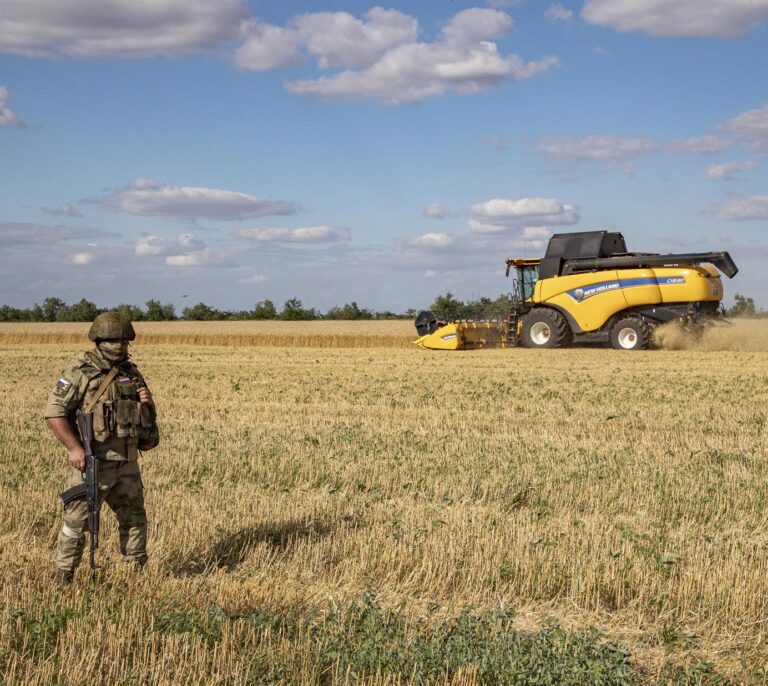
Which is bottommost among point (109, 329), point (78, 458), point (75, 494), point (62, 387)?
point (75, 494)

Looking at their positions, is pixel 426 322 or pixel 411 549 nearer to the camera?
pixel 411 549

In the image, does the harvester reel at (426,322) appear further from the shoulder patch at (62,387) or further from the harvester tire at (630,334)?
the shoulder patch at (62,387)

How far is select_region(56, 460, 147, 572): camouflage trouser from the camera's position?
19.4ft

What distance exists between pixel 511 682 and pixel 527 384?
14.8m

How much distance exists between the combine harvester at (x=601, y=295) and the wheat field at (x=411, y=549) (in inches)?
438

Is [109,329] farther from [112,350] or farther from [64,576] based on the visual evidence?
[64,576]

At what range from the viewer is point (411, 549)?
21.5ft

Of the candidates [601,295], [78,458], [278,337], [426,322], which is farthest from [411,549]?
[278,337]

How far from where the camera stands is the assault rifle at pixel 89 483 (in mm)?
5797

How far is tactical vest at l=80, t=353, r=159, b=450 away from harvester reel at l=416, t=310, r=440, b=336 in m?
25.4

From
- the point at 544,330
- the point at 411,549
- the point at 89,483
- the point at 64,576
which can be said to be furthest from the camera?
the point at 544,330

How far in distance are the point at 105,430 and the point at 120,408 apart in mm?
159

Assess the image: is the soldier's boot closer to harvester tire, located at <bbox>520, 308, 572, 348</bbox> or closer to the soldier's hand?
the soldier's hand

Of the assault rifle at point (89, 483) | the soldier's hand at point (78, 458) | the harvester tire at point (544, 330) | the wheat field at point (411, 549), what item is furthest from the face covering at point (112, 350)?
the harvester tire at point (544, 330)
